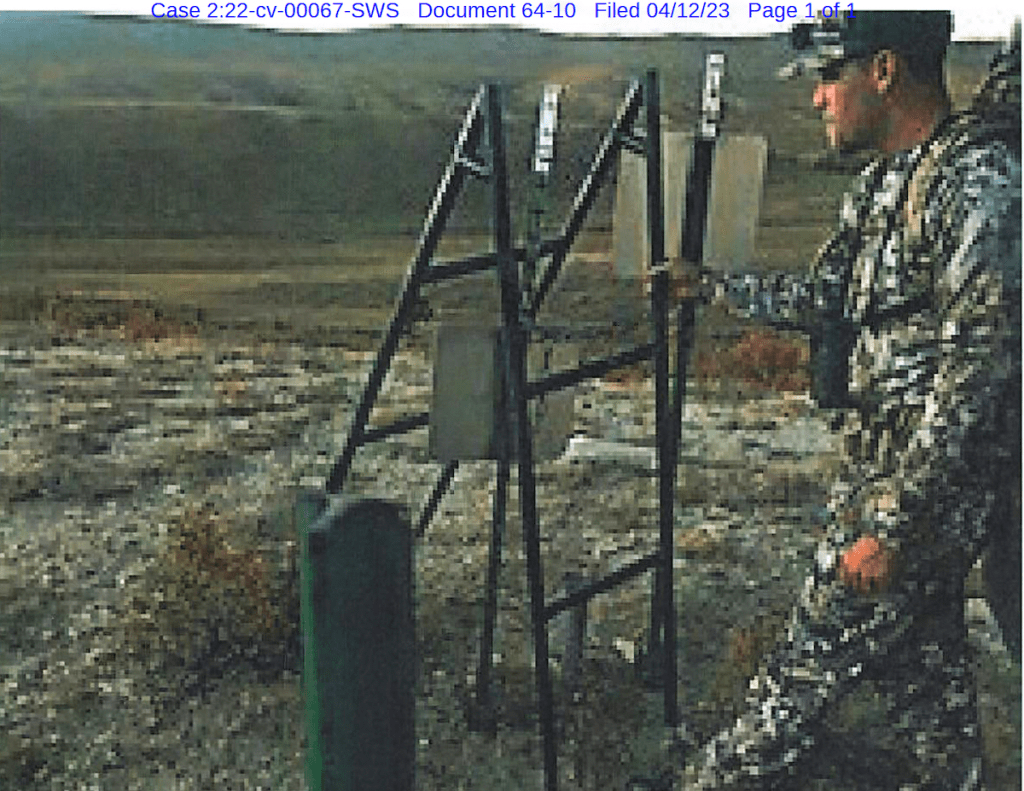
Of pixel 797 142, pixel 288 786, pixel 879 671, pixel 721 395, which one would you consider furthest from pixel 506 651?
pixel 797 142

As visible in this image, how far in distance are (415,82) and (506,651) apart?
1.49 meters

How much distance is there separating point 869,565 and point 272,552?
1.81 metres

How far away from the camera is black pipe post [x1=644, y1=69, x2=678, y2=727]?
291 centimetres

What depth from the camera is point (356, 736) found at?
2.55 meters

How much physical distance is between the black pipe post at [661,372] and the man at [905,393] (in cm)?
22

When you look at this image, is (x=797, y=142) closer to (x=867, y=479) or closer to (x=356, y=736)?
(x=867, y=479)

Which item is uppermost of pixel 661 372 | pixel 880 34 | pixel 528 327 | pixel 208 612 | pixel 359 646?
pixel 880 34

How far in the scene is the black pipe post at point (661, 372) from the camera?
9.53 feet

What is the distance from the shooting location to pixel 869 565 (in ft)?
8.42

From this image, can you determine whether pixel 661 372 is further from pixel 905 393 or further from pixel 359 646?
pixel 359 646

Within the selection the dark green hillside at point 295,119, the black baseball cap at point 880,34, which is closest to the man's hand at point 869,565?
the black baseball cap at point 880,34

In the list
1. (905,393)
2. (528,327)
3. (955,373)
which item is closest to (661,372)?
(528,327)

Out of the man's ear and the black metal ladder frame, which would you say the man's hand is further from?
the man's ear

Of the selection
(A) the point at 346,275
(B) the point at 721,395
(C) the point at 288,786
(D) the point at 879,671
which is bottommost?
(C) the point at 288,786
